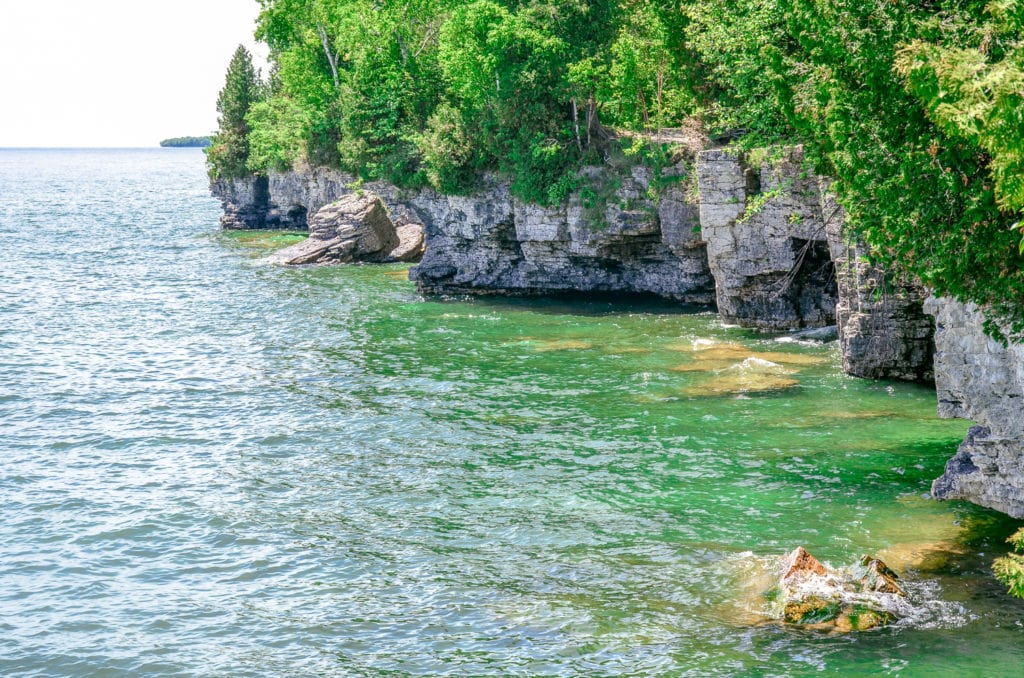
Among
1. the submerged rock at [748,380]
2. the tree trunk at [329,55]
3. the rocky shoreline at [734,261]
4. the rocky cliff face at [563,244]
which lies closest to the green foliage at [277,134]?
the tree trunk at [329,55]

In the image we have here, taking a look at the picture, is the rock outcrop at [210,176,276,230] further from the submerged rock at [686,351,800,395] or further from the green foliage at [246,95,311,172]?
the submerged rock at [686,351,800,395]

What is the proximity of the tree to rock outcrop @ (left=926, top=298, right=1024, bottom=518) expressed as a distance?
273 feet

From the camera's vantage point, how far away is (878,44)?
18.1 metres

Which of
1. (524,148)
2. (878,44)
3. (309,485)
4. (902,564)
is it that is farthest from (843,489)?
(524,148)

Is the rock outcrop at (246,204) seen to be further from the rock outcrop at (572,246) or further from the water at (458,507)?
the water at (458,507)

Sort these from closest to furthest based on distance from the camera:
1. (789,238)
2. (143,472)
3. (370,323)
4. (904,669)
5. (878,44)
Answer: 1. (904,669)
2. (878,44)
3. (143,472)
4. (789,238)
5. (370,323)

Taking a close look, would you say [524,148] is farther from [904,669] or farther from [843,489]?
[904,669]

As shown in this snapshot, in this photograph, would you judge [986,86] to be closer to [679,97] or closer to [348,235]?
[679,97]

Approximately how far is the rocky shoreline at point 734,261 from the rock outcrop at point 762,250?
0.16ft

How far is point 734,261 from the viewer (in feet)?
133

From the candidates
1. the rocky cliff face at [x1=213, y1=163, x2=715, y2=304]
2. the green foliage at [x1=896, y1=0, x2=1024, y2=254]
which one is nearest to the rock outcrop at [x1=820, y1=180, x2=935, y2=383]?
the rocky cliff face at [x1=213, y1=163, x2=715, y2=304]

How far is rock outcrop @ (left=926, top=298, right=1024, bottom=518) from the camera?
1991 centimetres

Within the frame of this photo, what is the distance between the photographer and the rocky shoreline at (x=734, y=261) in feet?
68.1

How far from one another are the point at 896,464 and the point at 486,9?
108 feet
